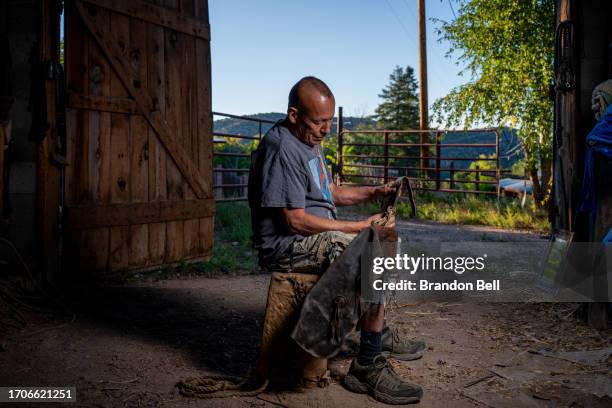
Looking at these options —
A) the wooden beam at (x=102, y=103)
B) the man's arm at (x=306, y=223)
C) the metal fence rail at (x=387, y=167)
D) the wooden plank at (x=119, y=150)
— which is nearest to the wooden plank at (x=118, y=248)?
the wooden plank at (x=119, y=150)

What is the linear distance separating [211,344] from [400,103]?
4129 cm

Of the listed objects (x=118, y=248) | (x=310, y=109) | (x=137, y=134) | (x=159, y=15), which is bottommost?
(x=118, y=248)

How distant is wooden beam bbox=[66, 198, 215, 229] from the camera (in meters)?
4.93

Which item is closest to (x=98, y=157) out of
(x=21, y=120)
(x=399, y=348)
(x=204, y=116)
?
(x=21, y=120)

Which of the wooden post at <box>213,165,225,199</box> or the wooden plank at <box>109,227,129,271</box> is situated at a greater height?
the wooden post at <box>213,165,225,199</box>

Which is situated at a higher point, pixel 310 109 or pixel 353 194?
pixel 310 109

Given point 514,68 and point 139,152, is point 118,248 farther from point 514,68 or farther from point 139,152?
point 514,68

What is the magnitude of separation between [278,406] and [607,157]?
2.93 m

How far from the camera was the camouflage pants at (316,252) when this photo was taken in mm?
2789

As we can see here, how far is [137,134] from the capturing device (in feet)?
17.7

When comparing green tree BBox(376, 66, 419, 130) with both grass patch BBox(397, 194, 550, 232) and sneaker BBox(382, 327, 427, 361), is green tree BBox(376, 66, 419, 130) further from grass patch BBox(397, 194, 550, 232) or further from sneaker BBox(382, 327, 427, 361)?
sneaker BBox(382, 327, 427, 361)

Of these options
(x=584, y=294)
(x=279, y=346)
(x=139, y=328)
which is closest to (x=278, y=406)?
(x=279, y=346)

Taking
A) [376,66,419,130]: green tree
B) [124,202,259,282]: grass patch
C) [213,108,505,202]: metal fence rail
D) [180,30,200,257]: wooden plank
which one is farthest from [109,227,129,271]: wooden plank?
[376,66,419,130]: green tree

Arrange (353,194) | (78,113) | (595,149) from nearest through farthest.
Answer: (353,194), (595,149), (78,113)
